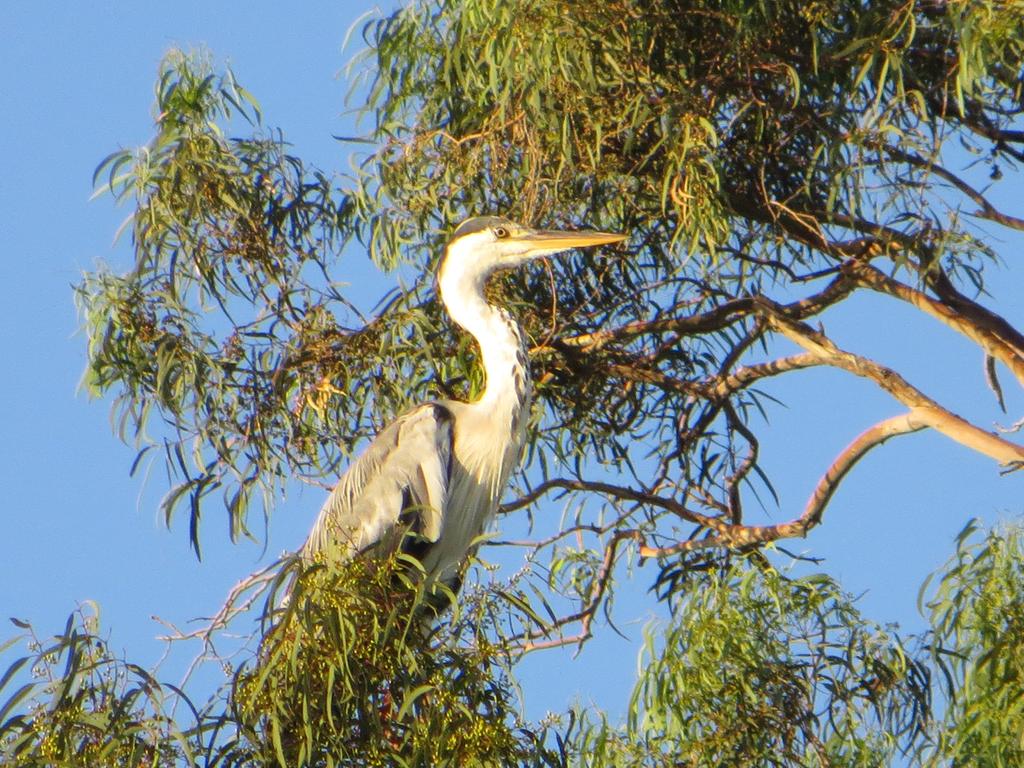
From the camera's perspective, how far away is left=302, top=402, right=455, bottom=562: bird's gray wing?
445cm

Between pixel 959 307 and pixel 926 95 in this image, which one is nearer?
pixel 926 95

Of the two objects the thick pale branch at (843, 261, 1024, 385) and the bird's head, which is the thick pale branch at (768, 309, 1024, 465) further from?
the bird's head

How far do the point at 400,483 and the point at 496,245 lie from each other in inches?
26.7

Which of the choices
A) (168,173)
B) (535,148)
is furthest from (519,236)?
(168,173)

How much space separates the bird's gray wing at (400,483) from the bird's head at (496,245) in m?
0.37

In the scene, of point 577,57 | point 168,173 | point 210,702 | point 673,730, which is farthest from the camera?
point 168,173

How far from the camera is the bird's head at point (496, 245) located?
459 cm

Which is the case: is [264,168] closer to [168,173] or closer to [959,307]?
[168,173]

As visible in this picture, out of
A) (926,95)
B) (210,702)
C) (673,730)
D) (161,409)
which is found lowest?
(210,702)

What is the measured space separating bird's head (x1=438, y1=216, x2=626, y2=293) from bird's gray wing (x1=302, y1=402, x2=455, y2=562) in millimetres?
370

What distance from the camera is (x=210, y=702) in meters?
2.98

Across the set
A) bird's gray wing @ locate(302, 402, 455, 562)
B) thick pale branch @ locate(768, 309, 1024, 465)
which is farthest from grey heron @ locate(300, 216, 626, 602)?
thick pale branch @ locate(768, 309, 1024, 465)

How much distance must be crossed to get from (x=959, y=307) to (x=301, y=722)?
106 inches

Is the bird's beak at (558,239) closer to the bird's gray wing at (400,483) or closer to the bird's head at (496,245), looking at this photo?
the bird's head at (496,245)
